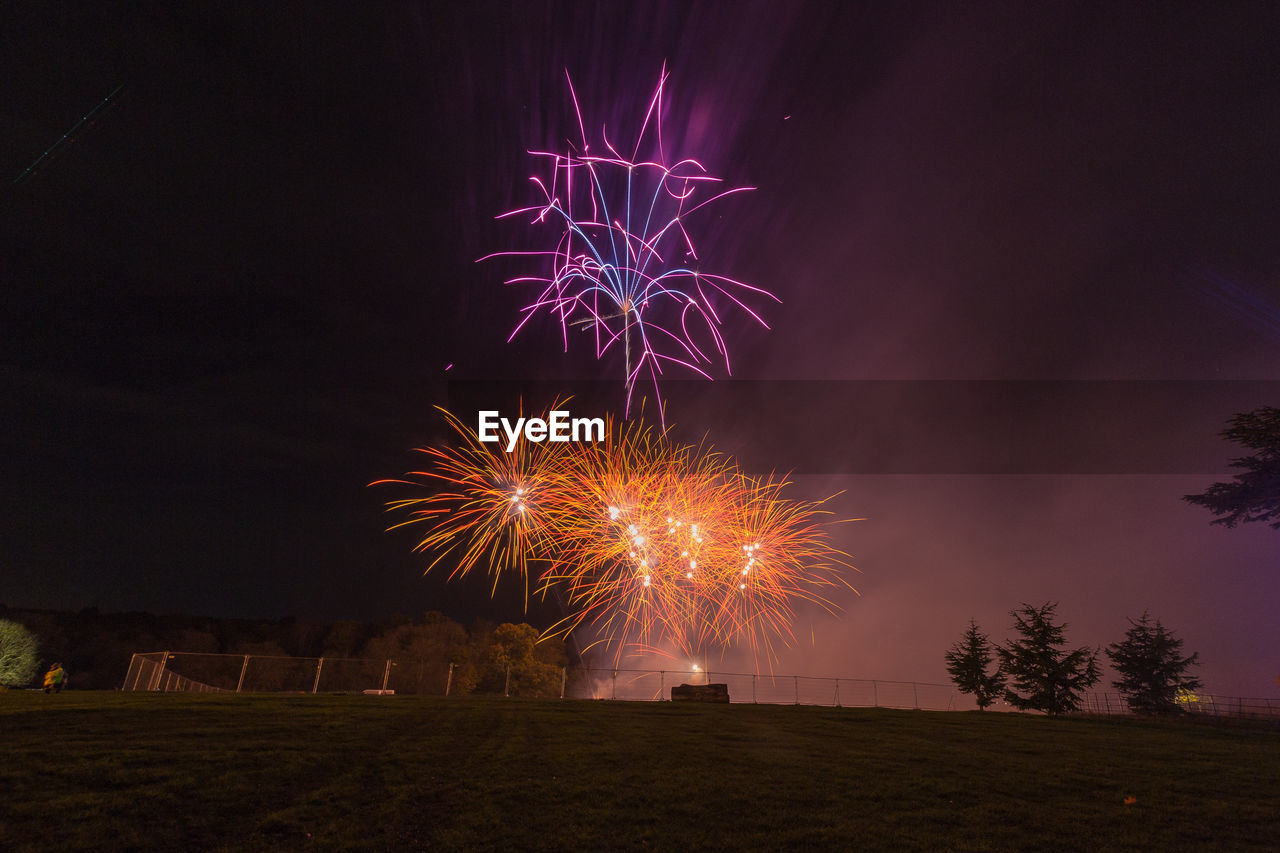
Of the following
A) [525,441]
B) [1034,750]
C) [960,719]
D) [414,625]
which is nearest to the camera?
[1034,750]

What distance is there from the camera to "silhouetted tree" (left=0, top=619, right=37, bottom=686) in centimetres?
5166

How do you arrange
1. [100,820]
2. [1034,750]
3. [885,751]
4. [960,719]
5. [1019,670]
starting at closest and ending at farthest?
[100,820] → [885,751] → [1034,750] → [960,719] → [1019,670]

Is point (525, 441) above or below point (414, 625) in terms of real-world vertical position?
above

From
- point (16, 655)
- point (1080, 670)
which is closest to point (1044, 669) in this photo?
point (1080, 670)

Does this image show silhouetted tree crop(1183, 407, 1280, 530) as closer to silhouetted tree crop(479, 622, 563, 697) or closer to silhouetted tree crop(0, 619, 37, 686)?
silhouetted tree crop(479, 622, 563, 697)

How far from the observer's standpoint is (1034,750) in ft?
44.5

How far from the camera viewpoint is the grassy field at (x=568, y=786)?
7039 mm

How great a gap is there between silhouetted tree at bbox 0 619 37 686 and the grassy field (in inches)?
2215

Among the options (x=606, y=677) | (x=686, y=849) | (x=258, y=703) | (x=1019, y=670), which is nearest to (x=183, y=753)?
(x=258, y=703)

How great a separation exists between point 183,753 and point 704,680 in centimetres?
2879

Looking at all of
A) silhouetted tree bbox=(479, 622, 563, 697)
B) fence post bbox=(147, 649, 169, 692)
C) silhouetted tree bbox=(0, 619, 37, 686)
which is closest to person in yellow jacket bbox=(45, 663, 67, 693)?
fence post bbox=(147, 649, 169, 692)

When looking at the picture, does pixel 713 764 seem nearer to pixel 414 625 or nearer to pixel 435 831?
pixel 435 831

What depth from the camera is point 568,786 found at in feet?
29.5

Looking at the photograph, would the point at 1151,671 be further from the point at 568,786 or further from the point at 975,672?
A: the point at 568,786
